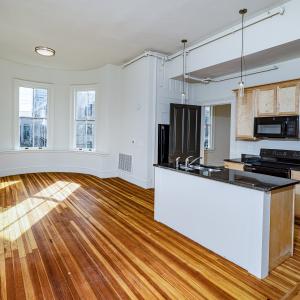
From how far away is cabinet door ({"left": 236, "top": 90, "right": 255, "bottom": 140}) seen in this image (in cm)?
463

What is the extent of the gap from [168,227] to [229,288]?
4.57 ft

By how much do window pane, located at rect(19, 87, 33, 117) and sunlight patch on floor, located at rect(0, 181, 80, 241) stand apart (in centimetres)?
289

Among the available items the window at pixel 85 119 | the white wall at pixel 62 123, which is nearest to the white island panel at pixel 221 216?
the white wall at pixel 62 123

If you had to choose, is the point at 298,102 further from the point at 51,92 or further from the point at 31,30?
the point at 51,92

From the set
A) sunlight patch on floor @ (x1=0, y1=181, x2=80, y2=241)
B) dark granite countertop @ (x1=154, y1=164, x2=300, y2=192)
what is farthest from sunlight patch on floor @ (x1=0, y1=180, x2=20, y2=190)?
dark granite countertop @ (x1=154, y1=164, x2=300, y2=192)

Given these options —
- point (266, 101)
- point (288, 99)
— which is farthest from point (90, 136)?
point (288, 99)

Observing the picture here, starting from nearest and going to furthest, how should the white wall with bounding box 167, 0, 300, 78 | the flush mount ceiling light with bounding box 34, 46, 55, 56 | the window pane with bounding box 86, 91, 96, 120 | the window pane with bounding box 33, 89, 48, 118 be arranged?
the white wall with bounding box 167, 0, 300, 78 < the flush mount ceiling light with bounding box 34, 46, 55, 56 < the window pane with bounding box 33, 89, 48, 118 < the window pane with bounding box 86, 91, 96, 120

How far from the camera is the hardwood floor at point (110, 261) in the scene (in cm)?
208

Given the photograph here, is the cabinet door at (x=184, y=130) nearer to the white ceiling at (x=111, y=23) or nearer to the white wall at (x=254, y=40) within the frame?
the white wall at (x=254, y=40)

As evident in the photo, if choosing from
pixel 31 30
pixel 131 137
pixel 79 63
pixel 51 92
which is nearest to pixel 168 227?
pixel 131 137

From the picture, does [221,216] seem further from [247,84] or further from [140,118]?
[140,118]

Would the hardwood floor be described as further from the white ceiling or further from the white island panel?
the white ceiling

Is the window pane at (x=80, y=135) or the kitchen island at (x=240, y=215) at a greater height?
the window pane at (x=80, y=135)

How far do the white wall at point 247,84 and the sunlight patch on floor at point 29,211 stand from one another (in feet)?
13.0
